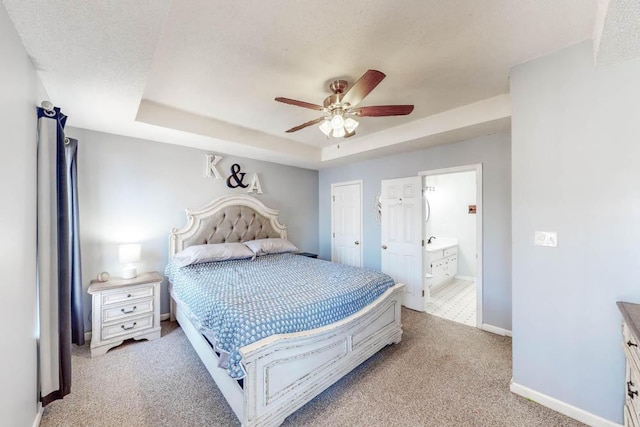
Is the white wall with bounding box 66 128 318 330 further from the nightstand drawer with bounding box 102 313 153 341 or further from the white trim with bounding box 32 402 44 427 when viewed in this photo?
the white trim with bounding box 32 402 44 427

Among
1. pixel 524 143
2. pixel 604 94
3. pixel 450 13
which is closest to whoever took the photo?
pixel 450 13

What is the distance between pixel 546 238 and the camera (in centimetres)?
183

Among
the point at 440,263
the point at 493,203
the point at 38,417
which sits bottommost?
the point at 38,417

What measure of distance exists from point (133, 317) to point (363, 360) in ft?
8.03

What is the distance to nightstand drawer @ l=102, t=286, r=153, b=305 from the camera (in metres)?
2.57

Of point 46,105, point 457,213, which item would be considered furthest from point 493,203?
point 46,105

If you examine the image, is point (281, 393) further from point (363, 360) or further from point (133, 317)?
point (133, 317)

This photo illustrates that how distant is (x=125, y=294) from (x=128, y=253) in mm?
444

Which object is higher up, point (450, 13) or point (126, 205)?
point (450, 13)

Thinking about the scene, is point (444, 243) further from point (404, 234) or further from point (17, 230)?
point (17, 230)

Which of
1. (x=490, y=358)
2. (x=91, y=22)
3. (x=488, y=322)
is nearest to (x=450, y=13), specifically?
(x=91, y=22)

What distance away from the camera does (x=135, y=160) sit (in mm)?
3141

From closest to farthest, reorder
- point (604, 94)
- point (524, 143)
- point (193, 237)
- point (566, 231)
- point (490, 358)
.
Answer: point (604, 94), point (566, 231), point (524, 143), point (490, 358), point (193, 237)

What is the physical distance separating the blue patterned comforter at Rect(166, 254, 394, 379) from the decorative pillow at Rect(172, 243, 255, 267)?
7 centimetres
